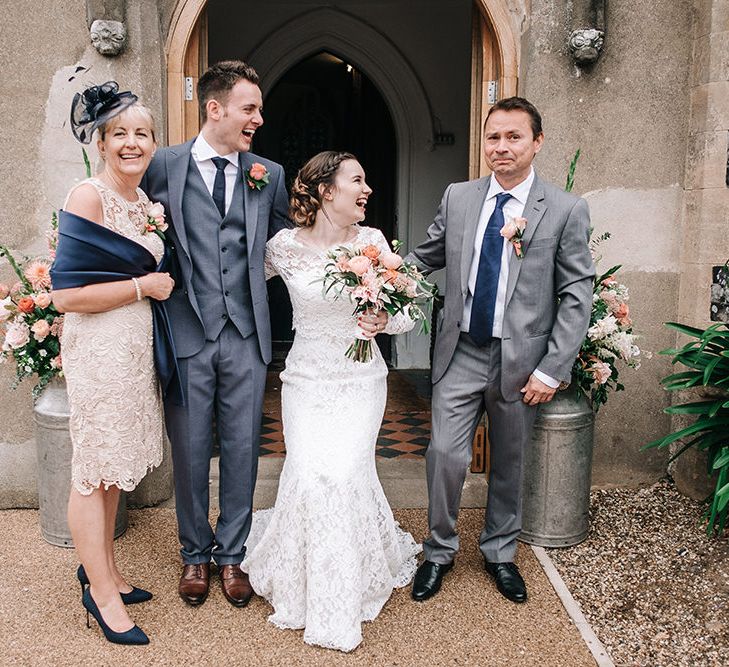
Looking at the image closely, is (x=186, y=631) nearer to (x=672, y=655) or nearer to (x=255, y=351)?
(x=255, y=351)

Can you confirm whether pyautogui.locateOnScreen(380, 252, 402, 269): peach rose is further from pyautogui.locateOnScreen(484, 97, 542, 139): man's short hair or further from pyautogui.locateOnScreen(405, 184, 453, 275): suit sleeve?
pyautogui.locateOnScreen(484, 97, 542, 139): man's short hair

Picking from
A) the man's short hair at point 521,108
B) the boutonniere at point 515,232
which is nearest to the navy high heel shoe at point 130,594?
the boutonniere at point 515,232

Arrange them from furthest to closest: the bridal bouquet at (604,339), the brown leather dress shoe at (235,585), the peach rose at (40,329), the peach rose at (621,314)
→ the peach rose at (621,314) < the bridal bouquet at (604,339) < the peach rose at (40,329) < the brown leather dress shoe at (235,585)

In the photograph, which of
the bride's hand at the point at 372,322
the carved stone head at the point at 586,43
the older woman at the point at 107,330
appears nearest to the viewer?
the older woman at the point at 107,330

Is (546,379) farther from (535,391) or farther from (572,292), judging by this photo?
(572,292)

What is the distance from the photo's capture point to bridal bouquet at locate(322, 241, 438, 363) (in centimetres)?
313

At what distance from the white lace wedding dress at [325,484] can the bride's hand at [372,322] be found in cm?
9

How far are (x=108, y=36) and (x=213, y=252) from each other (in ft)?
5.61

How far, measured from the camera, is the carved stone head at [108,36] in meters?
4.25

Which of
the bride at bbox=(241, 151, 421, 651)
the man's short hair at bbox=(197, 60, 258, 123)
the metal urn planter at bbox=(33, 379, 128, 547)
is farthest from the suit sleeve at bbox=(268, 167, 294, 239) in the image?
the metal urn planter at bbox=(33, 379, 128, 547)

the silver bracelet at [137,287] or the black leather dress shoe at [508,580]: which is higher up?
the silver bracelet at [137,287]

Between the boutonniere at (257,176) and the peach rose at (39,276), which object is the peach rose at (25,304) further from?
the boutonniere at (257,176)

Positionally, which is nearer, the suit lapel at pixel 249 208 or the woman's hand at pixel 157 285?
the woman's hand at pixel 157 285

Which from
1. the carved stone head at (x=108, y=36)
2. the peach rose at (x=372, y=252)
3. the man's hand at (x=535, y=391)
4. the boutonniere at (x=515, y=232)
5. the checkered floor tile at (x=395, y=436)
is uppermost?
the carved stone head at (x=108, y=36)
